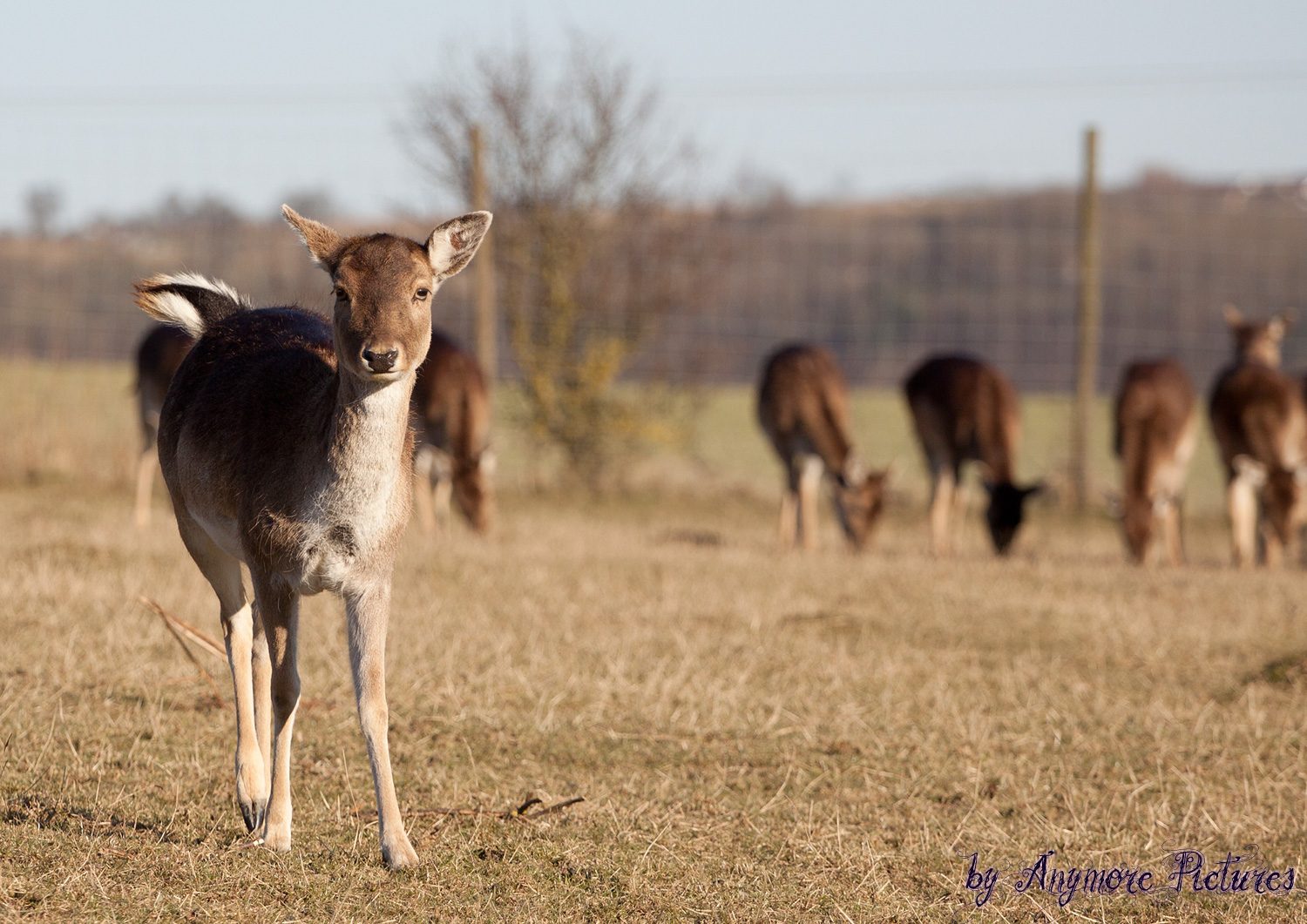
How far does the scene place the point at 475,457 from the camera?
12297 millimetres

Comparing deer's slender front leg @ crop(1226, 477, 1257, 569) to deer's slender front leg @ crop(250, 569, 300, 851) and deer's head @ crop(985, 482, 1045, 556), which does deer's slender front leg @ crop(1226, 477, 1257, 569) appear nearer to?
deer's head @ crop(985, 482, 1045, 556)

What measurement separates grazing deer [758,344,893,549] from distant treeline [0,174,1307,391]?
274 cm

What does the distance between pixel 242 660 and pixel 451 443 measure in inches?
306

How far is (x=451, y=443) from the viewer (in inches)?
492

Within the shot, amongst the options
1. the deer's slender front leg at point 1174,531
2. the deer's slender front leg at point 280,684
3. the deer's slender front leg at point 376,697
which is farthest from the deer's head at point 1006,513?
the deer's slender front leg at point 280,684

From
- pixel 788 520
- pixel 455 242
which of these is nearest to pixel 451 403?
pixel 788 520

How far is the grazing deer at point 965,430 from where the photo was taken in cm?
1259

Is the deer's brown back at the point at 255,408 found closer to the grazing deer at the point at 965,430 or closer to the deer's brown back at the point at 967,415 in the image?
the grazing deer at the point at 965,430

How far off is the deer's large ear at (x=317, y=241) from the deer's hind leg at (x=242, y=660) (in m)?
1.19

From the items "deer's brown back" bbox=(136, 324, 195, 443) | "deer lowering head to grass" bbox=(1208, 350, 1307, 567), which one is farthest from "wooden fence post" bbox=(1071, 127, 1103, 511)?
"deer's brown back" bbox=(136, 324, 195, 443)

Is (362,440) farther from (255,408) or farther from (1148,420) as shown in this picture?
(1148,420)

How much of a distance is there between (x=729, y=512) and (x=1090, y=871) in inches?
401

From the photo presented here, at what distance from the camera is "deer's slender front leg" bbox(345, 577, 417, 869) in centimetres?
417

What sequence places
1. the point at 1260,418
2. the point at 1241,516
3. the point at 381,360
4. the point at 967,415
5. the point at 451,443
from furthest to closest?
1. the point at 967,415
2. the point at 1260,418
3. the point at 451,443
4. the point at 1241,516
5. the point at 381,360
